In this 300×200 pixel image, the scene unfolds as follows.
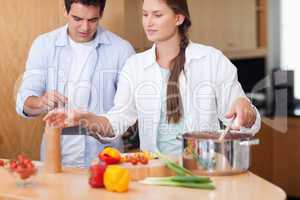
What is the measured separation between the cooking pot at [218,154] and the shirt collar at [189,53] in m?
0.48

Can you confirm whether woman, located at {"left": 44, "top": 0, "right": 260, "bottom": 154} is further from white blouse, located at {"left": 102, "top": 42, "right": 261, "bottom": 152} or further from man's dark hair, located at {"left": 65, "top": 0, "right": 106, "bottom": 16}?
man's dark hair, located at {"left": 65, "top": 0, "right": 106, "bottom": 16}

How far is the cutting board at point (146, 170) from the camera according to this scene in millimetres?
1416

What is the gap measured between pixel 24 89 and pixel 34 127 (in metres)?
0.16

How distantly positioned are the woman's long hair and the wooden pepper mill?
0.45 metres

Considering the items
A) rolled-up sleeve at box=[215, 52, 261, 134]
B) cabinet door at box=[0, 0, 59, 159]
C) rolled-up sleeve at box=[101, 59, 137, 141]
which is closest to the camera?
rolled-up sleeve at box=[215, 52, 261, 134]

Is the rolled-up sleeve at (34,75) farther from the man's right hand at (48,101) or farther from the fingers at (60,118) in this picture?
the fingers at (60,118)

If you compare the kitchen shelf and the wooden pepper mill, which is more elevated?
the kitchen shelf

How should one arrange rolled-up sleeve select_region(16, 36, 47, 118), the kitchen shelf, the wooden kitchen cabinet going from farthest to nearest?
the wooden kitchen cabinet, the kitchen shelf, rolled-up sleeve select_region(16, 36, 47, 118)

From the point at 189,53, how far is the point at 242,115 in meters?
0.42

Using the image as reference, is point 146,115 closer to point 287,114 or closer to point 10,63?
point 10,63

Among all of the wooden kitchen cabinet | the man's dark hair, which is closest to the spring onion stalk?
the man's dark hair

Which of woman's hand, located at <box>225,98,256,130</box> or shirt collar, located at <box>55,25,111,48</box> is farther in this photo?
shirt collar, located at <box>55,25,111,48</box>

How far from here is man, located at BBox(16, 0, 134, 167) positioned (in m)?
1.99

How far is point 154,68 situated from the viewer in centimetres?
191
